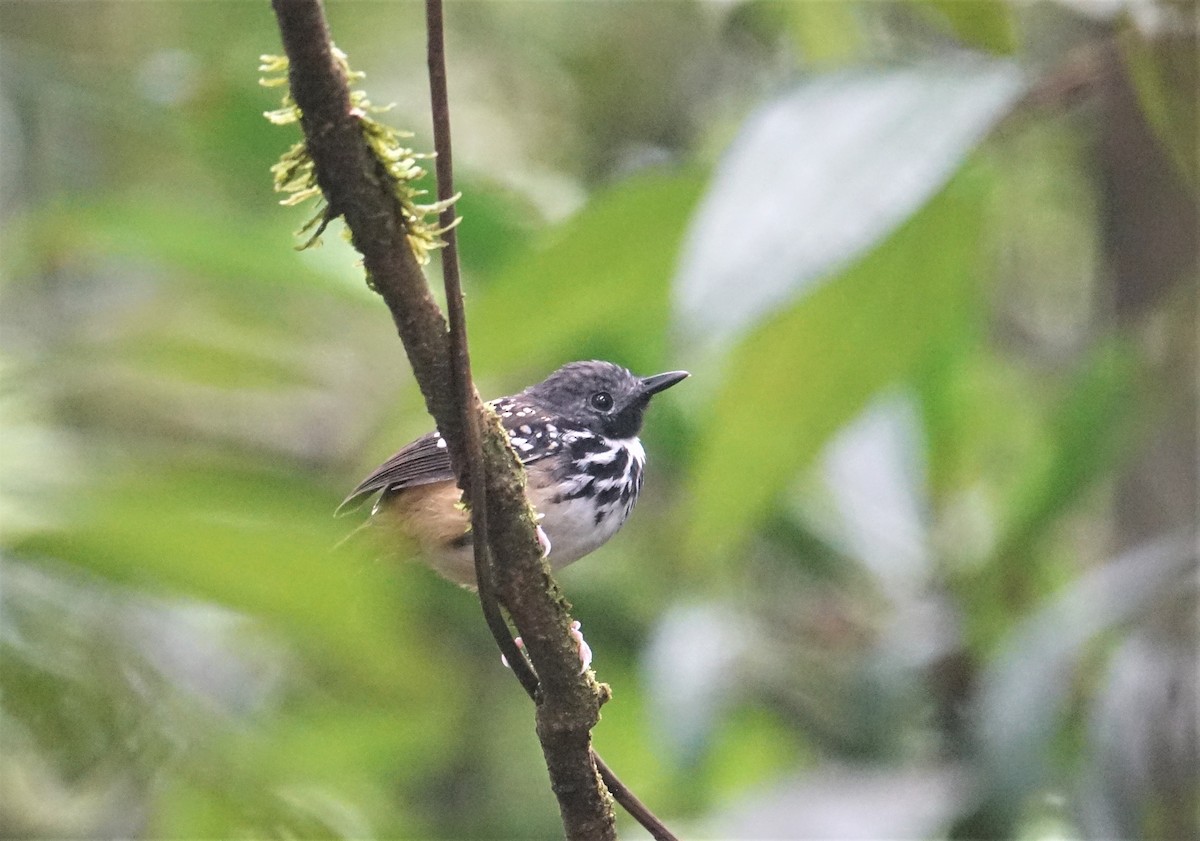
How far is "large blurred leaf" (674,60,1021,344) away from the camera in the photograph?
2164 millimetres

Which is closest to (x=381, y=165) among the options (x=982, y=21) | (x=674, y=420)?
(x=982, y=21)

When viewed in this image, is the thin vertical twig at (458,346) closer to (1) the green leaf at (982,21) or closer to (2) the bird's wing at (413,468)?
(2) the bird's wing at (413,468)

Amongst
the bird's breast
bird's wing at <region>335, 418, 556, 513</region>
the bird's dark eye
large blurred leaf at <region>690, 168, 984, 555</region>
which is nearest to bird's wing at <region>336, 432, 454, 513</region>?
bird's wing at <region>335, 418, 556, 513</region>

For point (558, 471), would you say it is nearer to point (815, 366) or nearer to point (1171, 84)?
point (815, 366)

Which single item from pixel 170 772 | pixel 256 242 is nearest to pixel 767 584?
pixel 256 242

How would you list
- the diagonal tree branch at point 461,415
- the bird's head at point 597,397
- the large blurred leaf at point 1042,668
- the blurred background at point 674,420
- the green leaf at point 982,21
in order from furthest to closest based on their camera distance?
the large blurred leaf at point 1042,668, the bird's head at point 597,397, the green leaf at point 982,21, the blurred background at point 674,420, the diagonal tree branch at point 461,415

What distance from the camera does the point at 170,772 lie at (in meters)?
1.79

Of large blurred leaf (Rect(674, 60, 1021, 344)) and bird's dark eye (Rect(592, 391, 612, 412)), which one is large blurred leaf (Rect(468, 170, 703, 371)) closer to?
bird's dark eye (Rect(592, 391, 612, 412))

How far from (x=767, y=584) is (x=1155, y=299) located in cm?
150

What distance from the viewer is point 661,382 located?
2.76 m

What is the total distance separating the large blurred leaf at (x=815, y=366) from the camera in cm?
266

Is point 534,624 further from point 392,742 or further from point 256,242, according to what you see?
point 256,242

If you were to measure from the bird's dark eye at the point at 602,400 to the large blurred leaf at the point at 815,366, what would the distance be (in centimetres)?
23

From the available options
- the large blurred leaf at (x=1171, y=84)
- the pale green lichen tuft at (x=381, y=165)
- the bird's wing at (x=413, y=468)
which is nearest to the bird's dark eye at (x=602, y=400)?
the bird's wing at (x=413, y=468)
